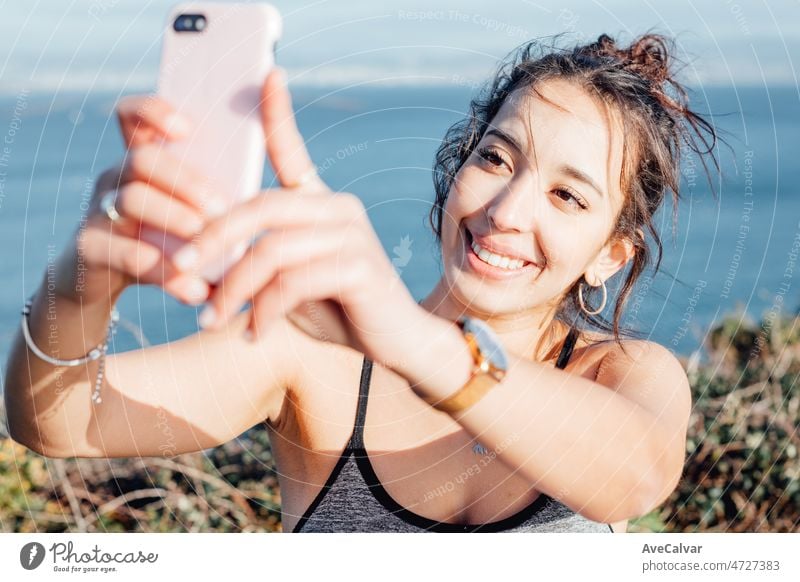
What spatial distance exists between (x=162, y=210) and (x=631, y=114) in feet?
2.02

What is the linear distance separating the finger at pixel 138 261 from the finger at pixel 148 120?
60 mm

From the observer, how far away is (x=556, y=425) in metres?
0.73

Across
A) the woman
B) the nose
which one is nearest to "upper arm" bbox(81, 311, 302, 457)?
the woman

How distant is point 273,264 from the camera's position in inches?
→ 21.4

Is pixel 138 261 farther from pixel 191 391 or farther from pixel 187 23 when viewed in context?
pixel 191 391

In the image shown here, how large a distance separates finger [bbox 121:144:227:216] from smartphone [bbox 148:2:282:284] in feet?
0.05

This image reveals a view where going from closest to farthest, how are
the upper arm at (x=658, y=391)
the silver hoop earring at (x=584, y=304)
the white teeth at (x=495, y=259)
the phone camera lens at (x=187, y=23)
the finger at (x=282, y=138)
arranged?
the finger at (x=282, y=138) → the phone camera lens at (x=187, y=23) → the upper arm at (x=658, y=391) → the white teeth at (x=495, y=259) → the silver hoop earring at (x=584, y=304)

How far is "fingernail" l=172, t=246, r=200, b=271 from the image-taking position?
56 cm

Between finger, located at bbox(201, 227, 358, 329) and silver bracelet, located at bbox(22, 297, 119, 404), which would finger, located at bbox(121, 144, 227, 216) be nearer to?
finger, located at bbox(201, 227, 358, 329)

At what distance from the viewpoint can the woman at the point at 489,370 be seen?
0.71 metres

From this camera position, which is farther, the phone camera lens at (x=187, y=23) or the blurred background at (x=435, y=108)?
the blurred background at (x=435, y=108)

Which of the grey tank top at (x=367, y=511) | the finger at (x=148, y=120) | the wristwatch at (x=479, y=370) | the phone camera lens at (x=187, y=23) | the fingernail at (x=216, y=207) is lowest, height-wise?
the grey tank top at (x=367, y=511)

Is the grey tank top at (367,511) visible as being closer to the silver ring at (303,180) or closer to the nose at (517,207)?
the nose at (517,207)
